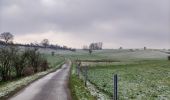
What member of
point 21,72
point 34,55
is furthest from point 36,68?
point 21,72

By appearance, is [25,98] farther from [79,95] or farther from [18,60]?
[18,60]

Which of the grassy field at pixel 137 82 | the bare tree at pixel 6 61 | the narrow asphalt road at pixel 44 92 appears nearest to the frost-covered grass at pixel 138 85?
the grassy field at pixel 137 82

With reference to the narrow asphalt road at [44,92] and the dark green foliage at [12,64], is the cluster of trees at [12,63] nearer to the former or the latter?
the dark green foliage at [12,64]

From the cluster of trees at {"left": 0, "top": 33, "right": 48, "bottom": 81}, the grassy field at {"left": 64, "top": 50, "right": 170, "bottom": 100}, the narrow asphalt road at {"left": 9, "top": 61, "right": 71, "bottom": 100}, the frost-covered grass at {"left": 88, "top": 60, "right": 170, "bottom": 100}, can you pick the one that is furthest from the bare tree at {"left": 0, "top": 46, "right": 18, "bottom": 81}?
the narrow asphalt road at {"left": 9, "top": 61, "right": 71, "bottom": 100}

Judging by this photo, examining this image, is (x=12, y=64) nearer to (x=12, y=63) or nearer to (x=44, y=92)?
(x=12, y=63)

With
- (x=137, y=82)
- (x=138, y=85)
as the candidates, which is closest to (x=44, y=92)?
(x=138, y=85)

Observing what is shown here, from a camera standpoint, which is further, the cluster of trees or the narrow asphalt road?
the cluster of trees

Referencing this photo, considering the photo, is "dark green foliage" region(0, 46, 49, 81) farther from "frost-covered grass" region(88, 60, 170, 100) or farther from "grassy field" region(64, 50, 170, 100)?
"frost-covered grass" region(88, 60, 170, 100)

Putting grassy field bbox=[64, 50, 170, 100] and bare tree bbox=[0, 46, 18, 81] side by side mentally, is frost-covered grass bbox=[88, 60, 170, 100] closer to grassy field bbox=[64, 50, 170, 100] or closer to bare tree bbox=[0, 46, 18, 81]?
grassy field bbox=[64, 50, 170, 100]

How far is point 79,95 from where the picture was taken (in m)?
27.8

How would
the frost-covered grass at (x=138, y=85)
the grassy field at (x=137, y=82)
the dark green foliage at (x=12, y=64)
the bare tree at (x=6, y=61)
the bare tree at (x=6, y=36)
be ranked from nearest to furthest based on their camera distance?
the frost-covered grass at (x=138, y=85), the grassy field at (x=137, y=82), the bare tree at (x=6, y=61), the dark green foliage at (x=12, y=64), the bare tree at (x=6, y=36)

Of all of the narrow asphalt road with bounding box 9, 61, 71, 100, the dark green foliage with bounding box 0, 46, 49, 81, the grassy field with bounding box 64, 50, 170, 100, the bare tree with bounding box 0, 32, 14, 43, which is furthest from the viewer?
the bare tree with bounding box 0, 32, 14, 43

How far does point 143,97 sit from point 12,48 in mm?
52610

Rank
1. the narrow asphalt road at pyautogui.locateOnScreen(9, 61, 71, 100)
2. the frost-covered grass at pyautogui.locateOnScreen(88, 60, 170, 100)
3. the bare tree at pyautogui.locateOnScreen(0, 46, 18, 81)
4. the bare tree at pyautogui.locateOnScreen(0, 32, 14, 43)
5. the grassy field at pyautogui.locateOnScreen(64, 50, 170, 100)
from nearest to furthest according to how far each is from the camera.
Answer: the frost-covered grass at pyautogui.locateOnScreen(88, 60, 170, 100) < the narrow asphalt road at pyautogui.locateOnScreen(9, 61, 71, 100) < the grassy field at pyautogui.locateOnScreen(64, 50, 170, 100) < the bare tree at pyautogui.locateOnScreen(0, 46, 18, 81) < the bare tree at pyautogui.locateOnScreen(0, 32, 14, 43)
